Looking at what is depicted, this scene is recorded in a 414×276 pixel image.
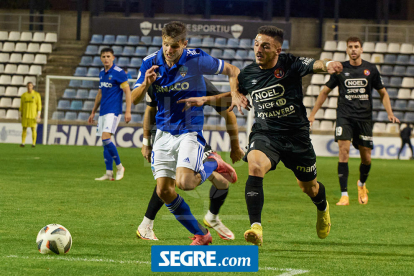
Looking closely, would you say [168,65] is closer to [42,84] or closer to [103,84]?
[103,84]

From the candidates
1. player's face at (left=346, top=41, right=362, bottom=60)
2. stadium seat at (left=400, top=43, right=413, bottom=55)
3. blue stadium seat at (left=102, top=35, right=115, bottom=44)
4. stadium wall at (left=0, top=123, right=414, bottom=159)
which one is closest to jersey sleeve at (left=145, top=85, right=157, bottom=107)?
player's face at (left=346, top=41, right=362, bottom=60)

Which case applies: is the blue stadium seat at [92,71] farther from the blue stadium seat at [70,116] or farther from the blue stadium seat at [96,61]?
the blue stadium seat at [70,116]

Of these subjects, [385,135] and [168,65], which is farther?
[385,135]

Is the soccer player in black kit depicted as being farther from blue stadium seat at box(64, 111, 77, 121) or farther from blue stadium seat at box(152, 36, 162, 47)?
blue stadium seat at box(152, 36, 162, 47)

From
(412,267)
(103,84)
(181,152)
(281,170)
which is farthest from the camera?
(281,170)

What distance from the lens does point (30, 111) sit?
18.5 metres

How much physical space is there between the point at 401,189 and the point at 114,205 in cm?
548

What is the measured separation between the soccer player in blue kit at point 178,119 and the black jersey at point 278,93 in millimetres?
181

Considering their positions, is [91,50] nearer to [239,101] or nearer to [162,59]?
[162,59]

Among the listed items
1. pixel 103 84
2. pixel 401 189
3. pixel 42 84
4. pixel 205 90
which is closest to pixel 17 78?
pixel 42 84

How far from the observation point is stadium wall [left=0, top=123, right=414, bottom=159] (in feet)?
63.2

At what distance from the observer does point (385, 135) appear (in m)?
20.8

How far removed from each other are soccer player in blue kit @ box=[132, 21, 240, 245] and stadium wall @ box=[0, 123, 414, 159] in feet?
45.7

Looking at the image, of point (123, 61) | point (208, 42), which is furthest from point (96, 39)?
point (208, 42)
